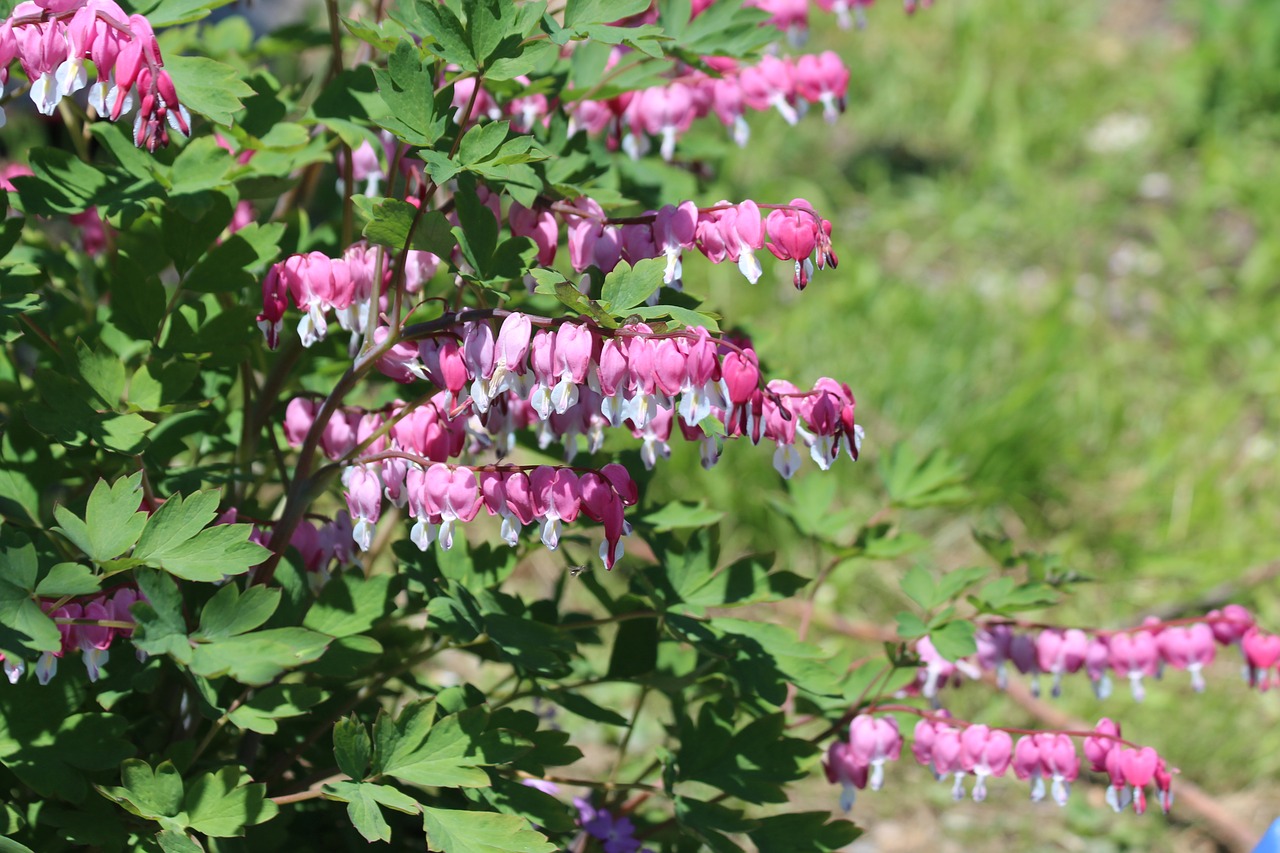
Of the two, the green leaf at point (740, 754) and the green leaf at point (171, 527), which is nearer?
the green leaf at point (171, 527)

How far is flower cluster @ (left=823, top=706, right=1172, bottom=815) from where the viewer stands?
182cm

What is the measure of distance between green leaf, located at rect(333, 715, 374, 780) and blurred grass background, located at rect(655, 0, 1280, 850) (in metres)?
0.78

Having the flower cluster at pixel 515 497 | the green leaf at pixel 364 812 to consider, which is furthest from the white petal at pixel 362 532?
the green leaf at pixel 364 812

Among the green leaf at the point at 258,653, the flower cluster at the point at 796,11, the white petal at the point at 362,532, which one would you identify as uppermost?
the flower cluster at the point at 796,11

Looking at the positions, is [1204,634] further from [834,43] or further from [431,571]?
[834,43]

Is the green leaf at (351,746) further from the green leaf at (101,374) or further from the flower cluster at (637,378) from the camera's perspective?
the green leaf at (101,374)

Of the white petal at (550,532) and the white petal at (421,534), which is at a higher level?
the white petal at (550,532)

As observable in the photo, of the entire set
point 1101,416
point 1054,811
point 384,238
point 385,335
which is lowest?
point 1054,811

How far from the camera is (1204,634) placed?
2.04 metres

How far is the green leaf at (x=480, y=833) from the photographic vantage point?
148 cm

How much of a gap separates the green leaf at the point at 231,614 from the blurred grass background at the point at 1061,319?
2.62 feet

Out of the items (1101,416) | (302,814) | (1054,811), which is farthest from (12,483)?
(1101,416)

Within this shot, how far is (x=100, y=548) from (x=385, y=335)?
0.40 meters

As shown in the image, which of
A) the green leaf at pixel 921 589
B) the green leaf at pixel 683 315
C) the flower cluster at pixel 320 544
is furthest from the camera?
the green leaf at pixel 921 589
